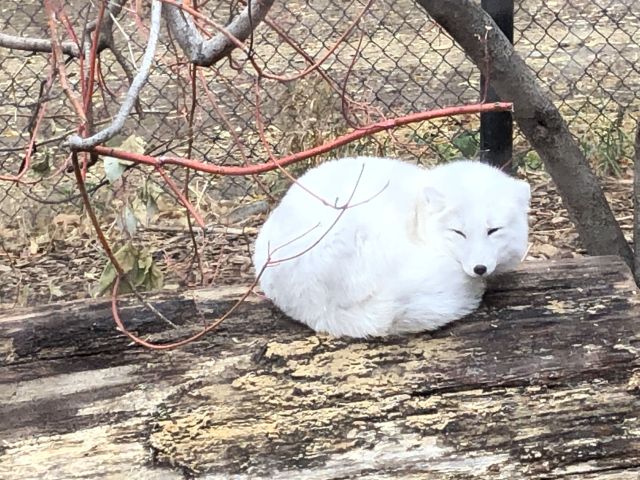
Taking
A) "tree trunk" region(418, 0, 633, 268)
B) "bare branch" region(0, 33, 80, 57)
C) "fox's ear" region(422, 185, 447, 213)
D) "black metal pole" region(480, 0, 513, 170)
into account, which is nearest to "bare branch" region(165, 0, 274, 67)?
"bare branch" region(0, 33, 80, 57)

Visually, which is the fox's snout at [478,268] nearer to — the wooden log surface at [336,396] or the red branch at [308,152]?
the wooden log surface at [336,396]

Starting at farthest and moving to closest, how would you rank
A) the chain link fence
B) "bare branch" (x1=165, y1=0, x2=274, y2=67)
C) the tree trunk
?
1. the chain link fence
2. the tree trunk
3. "bare branch" (x1=165, y1=0, x2=274, y2=67)

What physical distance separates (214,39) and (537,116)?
50.7 inches

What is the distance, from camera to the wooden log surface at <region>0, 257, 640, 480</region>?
1986 millimetres

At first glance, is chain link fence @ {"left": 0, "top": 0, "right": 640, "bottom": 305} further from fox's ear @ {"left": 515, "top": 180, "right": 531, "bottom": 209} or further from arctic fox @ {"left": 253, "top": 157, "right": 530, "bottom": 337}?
fox's ear @ {"left": 515, "top": 180, "right": 531, "bottom": 209}

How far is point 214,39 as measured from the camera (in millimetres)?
1886

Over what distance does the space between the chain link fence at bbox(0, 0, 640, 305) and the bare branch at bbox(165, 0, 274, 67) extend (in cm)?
46

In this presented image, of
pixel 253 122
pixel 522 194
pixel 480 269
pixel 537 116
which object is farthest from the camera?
pixel 253 122

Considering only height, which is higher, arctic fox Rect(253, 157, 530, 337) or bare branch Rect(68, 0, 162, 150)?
bare branch Rect(68, 0, 162, 150)

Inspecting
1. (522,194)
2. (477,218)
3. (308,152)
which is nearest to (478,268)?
(477,218)

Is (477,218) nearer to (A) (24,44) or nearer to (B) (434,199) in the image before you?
(B) (434,199)

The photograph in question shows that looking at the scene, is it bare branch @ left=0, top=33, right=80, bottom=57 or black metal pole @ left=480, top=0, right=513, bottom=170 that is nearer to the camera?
bare branch @ left=0, top=33, right=80, bottom=57

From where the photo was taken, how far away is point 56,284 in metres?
3.87

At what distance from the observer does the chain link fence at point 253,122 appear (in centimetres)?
381
